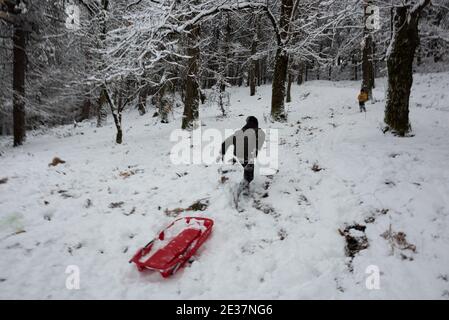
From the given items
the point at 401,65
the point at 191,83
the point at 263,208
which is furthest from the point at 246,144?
the point at 191,83

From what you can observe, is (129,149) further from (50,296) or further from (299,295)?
(299,295)

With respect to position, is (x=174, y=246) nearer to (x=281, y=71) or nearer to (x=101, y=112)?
(x=281, y=71)

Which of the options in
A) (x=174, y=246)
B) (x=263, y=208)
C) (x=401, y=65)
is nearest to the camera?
(x=174, y=246)

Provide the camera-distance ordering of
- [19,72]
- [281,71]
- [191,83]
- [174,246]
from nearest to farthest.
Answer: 1. [174,246]
2. [281,71]
3. [191,83]
4. [19,72]

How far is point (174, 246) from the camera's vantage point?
17.5ft

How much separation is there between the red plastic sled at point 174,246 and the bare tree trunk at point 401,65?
6.46 m

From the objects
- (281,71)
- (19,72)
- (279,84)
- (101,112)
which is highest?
(19,72)

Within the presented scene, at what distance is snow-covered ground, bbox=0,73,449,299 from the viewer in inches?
177

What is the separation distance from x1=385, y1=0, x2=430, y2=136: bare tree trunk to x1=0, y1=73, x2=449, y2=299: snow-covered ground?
0.64 meters

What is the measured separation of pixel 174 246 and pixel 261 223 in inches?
70.7

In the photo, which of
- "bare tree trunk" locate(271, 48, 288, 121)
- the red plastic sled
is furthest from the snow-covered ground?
"bare tree trunk" locate(271, 48, 288, 121)

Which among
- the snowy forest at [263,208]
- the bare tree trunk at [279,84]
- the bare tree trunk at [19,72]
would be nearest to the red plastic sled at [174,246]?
the snowy forest at [263,208]

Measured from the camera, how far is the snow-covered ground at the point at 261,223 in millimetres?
Answer: 4488
